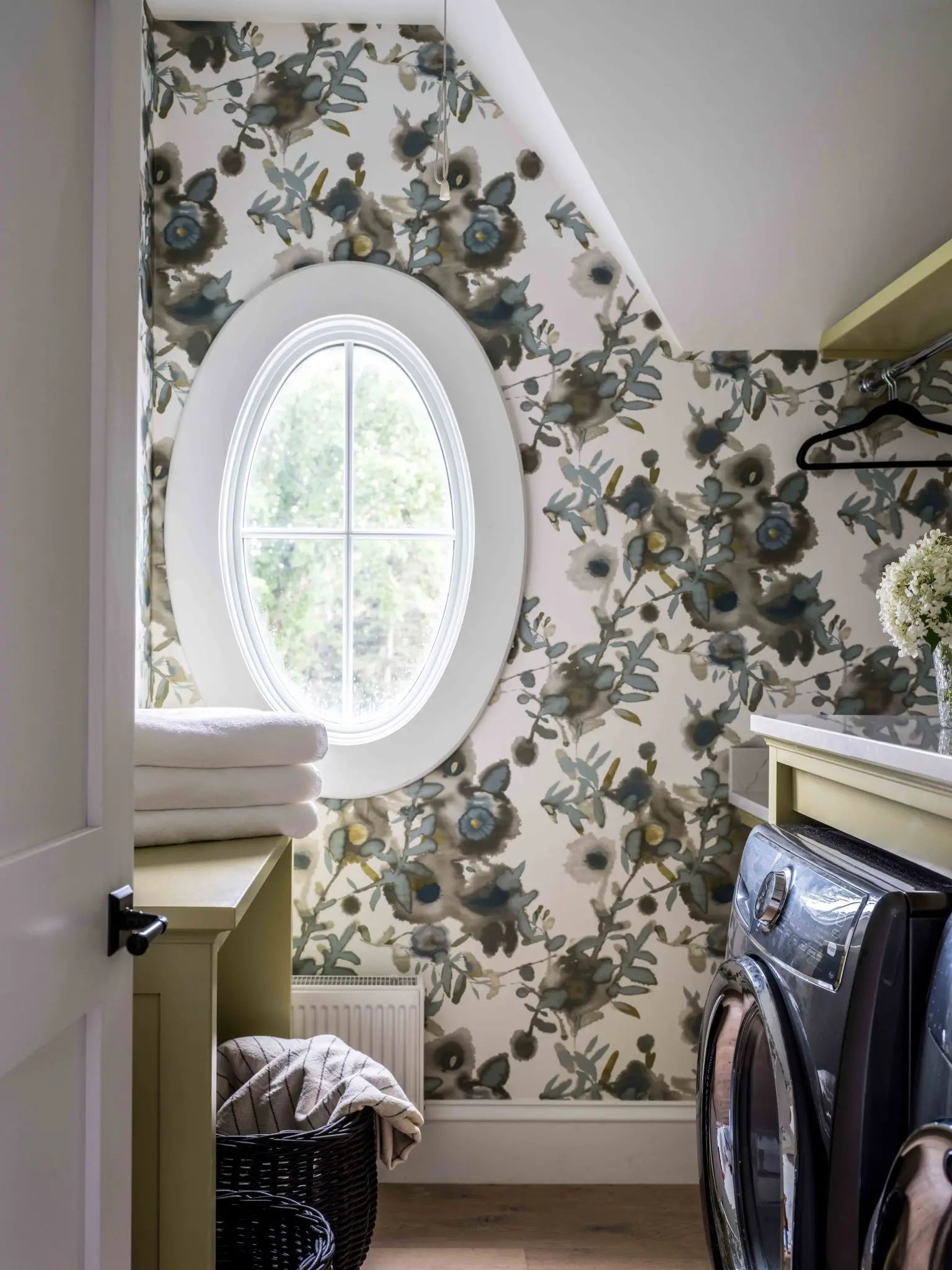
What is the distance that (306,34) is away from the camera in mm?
2270

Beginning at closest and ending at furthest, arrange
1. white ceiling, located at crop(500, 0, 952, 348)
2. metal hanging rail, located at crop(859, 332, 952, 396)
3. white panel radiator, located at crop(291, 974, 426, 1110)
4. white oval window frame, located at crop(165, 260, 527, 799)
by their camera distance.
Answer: white ceiling, located at crop(500, 0, 952, 348) < metal hanging rail, located at crop(859, 332, 952, 396) < white panel radiator, located at crop(291, 974, 426, 1110) < white oval window frame, located at crop(165, 260, 527, 799)

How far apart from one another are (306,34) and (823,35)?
119 cm

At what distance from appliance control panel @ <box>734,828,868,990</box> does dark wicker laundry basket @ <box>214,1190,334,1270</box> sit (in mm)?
835

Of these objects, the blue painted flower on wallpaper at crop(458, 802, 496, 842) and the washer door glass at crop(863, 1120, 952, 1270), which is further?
the blue painted flower on wallpaper at crop(458, 802, 496, 842)

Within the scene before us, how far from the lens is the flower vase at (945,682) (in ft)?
4.74

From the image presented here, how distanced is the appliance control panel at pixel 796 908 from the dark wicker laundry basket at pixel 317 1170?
29.7 inches

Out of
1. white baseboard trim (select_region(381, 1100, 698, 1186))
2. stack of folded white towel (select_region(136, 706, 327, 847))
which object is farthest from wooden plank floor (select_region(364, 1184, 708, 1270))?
stack of folded white towel (select_region(136, 706, 327, 847))

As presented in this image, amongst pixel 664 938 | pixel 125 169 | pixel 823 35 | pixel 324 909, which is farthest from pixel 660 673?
pixel 125 169

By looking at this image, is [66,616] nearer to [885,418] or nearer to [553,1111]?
[553,1111]

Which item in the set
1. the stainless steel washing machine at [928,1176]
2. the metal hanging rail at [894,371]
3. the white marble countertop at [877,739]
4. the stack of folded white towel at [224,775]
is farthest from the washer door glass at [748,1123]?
the metal hanging rail at [894,371]

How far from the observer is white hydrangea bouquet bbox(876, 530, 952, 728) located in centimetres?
143

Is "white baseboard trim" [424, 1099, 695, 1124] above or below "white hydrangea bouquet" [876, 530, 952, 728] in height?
below

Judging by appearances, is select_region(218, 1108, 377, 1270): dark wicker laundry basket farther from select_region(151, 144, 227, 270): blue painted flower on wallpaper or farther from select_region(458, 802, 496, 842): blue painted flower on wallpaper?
select_region(151, 144, 227, 270): blue painted flower on wallpaper

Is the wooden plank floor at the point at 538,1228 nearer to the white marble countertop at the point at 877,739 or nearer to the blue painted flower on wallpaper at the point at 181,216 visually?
the white marble countertop at the point at 877,739
